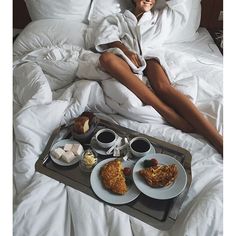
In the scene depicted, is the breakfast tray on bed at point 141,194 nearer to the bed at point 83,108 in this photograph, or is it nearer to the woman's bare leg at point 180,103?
the bed at point 83,108

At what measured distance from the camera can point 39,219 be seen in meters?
0.80

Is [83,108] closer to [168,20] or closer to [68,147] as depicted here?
[68,147]

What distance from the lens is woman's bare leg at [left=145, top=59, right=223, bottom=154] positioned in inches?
41.1

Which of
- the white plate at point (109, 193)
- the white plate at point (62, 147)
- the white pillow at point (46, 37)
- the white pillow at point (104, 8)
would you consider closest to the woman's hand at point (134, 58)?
the white pillow at point (46, 37)

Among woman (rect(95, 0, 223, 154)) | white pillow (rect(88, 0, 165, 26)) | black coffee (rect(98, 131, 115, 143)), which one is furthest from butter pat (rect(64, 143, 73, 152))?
white pillow (rect(88, 0, 165, 26))

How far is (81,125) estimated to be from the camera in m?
1.04

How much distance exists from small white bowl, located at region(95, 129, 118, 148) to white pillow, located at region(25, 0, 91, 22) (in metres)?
0.88

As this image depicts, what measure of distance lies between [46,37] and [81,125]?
0.71 m

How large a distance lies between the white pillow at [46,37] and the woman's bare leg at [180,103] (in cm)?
45

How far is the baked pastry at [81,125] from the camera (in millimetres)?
1044

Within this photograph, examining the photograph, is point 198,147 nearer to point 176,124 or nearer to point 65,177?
point 176,124

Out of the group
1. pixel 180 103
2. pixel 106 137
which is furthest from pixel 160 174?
pixel 180 103
